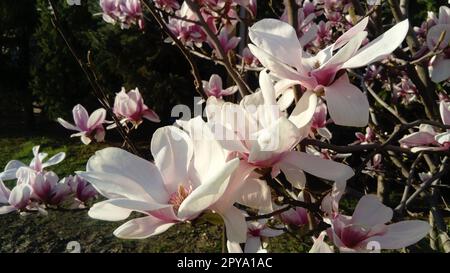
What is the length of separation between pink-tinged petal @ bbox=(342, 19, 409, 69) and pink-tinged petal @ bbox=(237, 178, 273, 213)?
20 cm

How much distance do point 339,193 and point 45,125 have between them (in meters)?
8.41

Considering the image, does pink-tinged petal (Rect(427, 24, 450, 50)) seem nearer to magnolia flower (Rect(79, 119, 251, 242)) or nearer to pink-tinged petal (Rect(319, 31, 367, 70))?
pink-tinged petal (Rect(319, 31, 367, 70))

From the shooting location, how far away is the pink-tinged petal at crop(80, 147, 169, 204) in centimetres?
62

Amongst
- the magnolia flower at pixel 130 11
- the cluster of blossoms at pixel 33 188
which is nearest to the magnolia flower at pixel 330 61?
the cluster of blossoms at pixel 33 188

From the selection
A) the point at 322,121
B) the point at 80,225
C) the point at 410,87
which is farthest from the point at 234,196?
the point at 80,225

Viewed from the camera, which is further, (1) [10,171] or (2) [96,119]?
(2) [96,119]

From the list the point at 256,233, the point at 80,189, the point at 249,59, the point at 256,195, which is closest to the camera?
the point at 256,195

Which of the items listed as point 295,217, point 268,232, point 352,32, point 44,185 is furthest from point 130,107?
point 352,32

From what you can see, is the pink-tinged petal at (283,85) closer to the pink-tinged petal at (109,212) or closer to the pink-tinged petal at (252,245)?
the pink-tinged petal at (109,212)

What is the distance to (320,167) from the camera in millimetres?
624

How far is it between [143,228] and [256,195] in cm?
17

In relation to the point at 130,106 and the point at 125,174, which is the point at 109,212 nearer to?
the point at 125,174

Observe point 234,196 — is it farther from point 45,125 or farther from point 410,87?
point 45,125

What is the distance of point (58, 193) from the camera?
4.35 feet
